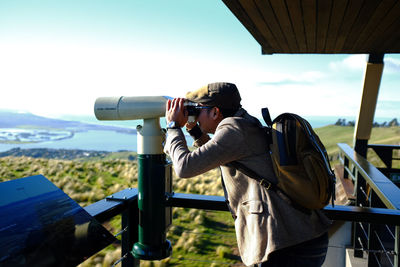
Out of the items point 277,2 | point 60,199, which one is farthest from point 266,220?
point 277,2

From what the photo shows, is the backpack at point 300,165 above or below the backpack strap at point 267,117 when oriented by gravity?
below

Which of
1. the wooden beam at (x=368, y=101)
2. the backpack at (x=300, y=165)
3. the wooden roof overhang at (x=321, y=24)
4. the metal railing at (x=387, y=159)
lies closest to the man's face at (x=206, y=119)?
the backpack at (x=300, y=165)

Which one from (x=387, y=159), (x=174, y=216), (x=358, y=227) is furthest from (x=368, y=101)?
(x=174, y=216)

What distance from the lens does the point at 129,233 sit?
5.80 feet

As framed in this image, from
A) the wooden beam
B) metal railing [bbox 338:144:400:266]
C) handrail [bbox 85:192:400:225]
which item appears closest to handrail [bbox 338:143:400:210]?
metal railing [bbox 338:144:400:266]

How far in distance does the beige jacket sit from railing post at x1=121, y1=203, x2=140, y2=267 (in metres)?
0.54

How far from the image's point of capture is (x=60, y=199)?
1.19 metres

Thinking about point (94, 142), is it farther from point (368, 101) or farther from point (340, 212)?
point (340, 212)

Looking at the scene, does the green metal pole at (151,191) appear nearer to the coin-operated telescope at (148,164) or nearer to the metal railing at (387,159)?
the coin-operated telescope at (148,164)

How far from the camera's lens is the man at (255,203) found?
1268 mm

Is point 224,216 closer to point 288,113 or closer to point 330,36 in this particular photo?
point 330,36

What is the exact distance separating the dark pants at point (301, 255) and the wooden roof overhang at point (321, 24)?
184cm

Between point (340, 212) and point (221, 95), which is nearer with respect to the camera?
point (221, 95)

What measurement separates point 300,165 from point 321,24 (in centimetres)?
232
